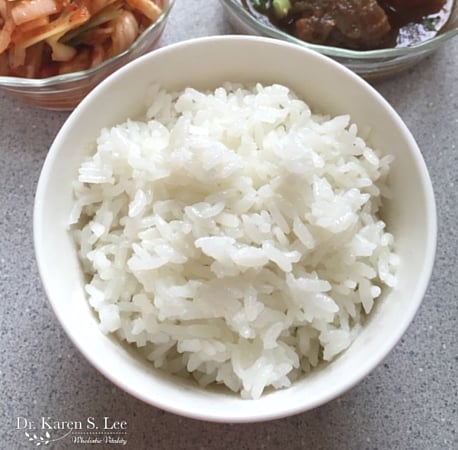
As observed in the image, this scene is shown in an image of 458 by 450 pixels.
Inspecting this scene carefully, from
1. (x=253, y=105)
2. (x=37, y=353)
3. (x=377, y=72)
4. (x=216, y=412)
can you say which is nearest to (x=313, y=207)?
(x=253, y=105)

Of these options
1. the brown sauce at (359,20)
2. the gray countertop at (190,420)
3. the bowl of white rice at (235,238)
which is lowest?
the gray countertop at (190,420)

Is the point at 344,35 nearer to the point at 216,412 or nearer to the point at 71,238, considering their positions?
the point at 71,238

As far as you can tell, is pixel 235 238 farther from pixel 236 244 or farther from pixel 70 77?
pixel 70 77

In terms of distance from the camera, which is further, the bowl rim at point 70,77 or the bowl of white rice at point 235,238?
the bowl rim at point 70,77

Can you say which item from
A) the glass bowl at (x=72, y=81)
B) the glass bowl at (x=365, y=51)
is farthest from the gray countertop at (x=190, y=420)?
the glass bowl at (x=365, y=51)

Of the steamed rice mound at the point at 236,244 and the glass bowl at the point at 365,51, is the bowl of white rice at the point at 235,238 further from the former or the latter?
the glass bowl at the point at 365,51

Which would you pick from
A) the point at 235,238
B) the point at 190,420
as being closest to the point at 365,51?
the point at 235,238
